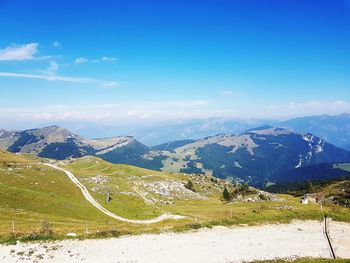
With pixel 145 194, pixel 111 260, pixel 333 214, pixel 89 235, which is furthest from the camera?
pixel 145 194

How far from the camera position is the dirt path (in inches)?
1482

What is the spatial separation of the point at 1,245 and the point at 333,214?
48.6m

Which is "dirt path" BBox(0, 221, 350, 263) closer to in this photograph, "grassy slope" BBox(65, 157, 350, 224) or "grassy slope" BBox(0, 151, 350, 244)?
"grassy slope" BBox(0, 151, 350, 244)

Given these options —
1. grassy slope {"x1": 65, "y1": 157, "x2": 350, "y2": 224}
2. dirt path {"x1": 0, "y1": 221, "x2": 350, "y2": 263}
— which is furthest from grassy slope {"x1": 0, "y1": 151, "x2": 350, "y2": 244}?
dirt path {"x1": 0, "y1": 221, "x2": 350, "y2": 263}

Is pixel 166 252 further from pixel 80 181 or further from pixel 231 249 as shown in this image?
pixel 80 181

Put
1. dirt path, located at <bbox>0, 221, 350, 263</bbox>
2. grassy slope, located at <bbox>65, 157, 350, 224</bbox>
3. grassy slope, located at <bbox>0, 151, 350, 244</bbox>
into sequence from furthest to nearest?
grassy slope, located at <bbox>65, 157, 350, 224</bbox>
grassy slope, located at <bbox>0, 151, 350, 244</bbox>
dirt path, located at <bbox>0, 221, 350, 263</bbox>

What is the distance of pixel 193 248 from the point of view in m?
41.2

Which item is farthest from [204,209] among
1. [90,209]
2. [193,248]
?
[193,248]

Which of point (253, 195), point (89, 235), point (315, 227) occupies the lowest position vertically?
point (253, 195)

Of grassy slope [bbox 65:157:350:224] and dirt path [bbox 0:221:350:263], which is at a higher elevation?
dirt path [bbox 0:221:350:263]

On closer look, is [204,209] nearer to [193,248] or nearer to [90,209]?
[90,209]

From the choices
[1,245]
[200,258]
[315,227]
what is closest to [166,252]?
[200,258]

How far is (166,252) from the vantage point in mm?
39750

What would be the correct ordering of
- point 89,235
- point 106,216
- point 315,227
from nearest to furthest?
point 89,235 < point 315,227 < point 106,216
